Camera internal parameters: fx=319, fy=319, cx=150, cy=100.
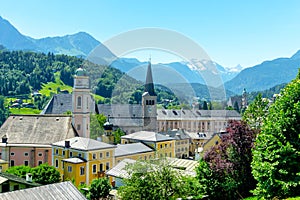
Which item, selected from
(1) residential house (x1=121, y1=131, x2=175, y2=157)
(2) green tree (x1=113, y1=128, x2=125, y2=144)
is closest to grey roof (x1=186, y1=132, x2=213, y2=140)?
(1) residential house (x1=121, y1=131, x2=175, y2=157)

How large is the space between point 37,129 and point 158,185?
24355 mm

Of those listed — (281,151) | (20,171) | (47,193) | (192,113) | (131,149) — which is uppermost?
(192,113)

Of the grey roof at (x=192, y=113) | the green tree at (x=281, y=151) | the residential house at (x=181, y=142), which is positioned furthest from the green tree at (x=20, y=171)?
the residential house at (x=181, y=142)

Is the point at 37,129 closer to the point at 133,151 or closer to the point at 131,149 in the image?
the point at 131,149

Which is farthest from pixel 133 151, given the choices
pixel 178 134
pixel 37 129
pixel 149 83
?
pixel 149 83

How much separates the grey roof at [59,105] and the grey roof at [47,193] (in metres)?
41.6

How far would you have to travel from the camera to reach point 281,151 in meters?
12.1

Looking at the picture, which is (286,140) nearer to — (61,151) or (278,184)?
(278,184)

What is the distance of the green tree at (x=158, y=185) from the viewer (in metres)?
14.8

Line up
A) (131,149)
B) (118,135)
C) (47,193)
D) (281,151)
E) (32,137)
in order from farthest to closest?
(32,137) < (118,135) < (131,149) < (47,193) < (281,151)

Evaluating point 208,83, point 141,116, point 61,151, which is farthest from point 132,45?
point 61,151

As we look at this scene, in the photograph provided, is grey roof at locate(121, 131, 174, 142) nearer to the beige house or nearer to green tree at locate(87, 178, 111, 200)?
the beige house

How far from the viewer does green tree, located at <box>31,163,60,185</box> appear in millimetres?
24750

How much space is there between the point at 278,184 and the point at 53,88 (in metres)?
118
